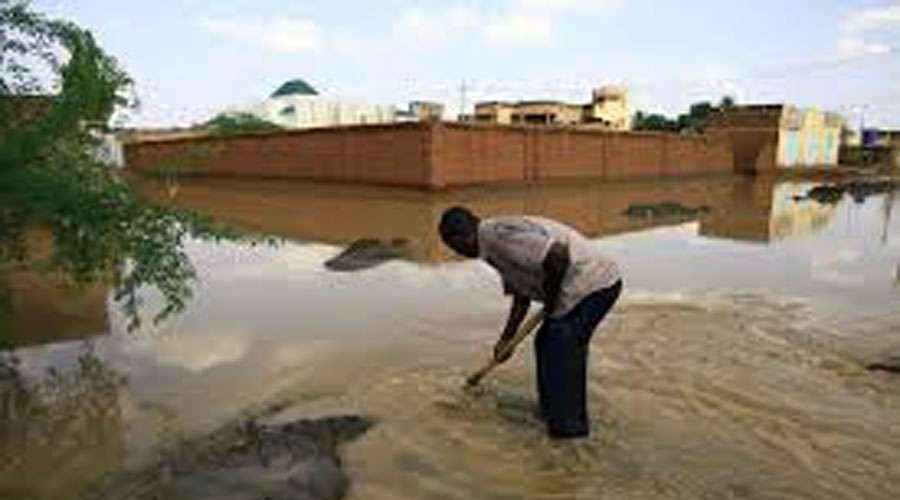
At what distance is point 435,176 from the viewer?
88.0ft

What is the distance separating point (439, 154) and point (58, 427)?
21288mm

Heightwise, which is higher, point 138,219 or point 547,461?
point 138,219

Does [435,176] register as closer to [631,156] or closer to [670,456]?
[631,156]

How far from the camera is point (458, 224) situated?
16.4ft

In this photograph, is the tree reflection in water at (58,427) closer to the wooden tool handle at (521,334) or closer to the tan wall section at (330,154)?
the wooden tool handle at (521,334)

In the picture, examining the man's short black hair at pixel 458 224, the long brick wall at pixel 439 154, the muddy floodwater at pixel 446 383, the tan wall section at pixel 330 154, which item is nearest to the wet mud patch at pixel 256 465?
the muddy floodwater at pixel 446 383

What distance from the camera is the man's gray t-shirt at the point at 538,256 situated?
5.05 metres

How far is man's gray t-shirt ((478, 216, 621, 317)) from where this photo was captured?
505 cm

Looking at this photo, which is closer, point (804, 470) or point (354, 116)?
point (804, 470)

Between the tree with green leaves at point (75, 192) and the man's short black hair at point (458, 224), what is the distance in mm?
2514

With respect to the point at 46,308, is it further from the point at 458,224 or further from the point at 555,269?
the point at 555,269

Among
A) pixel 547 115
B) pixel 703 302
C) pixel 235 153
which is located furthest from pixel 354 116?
pixel 703 302

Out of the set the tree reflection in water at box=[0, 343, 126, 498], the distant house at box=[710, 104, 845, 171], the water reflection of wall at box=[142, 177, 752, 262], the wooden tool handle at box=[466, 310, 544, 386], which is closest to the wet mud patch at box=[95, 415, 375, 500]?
the tree reflection in water at box=[0, 343, 126, 498]

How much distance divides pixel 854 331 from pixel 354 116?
53165 mm
